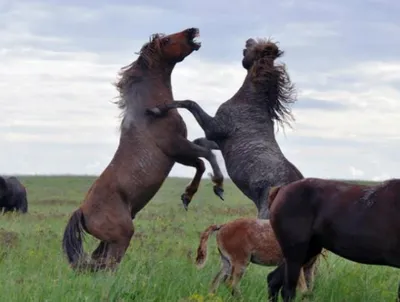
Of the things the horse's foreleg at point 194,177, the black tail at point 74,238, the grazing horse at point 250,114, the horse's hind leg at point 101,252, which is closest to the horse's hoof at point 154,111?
the grazing horse at point 250,114

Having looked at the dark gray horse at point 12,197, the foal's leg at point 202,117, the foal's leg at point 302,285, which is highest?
the foal's leg at point 202,117

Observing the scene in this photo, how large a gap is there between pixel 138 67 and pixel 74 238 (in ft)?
7.76

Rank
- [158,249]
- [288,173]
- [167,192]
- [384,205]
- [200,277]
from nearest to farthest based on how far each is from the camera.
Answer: [384,205] → [200,277] → [288,173] → [158,249] → [167,192]

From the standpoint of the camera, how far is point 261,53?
9.31 m

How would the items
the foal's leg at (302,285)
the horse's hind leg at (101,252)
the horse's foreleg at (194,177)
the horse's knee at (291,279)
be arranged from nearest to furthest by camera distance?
the horse's knee at (291,279), the foal's leg at (302,285), the horse's hind leg at (101,252), the horse's foreleg at (194,177)

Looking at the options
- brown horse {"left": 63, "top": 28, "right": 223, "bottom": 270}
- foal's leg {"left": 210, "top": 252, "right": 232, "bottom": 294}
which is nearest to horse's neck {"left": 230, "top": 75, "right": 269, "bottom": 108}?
brown horse {"left": 63, "top": 28, "right": 223, "bottom": 270}

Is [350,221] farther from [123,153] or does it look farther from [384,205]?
[123,153]

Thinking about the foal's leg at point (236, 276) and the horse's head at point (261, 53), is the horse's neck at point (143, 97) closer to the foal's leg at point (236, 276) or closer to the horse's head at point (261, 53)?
the horse's head at point (261, 53)

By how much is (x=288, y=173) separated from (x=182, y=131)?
1540 mm

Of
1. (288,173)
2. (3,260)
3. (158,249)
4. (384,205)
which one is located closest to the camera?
(384,205)

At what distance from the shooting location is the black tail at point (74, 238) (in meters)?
8.55

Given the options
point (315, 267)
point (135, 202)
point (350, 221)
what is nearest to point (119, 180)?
point (135, 202)

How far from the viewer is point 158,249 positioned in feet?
35.3

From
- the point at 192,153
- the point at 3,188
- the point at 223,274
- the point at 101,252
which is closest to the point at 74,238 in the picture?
the point at 101,252
